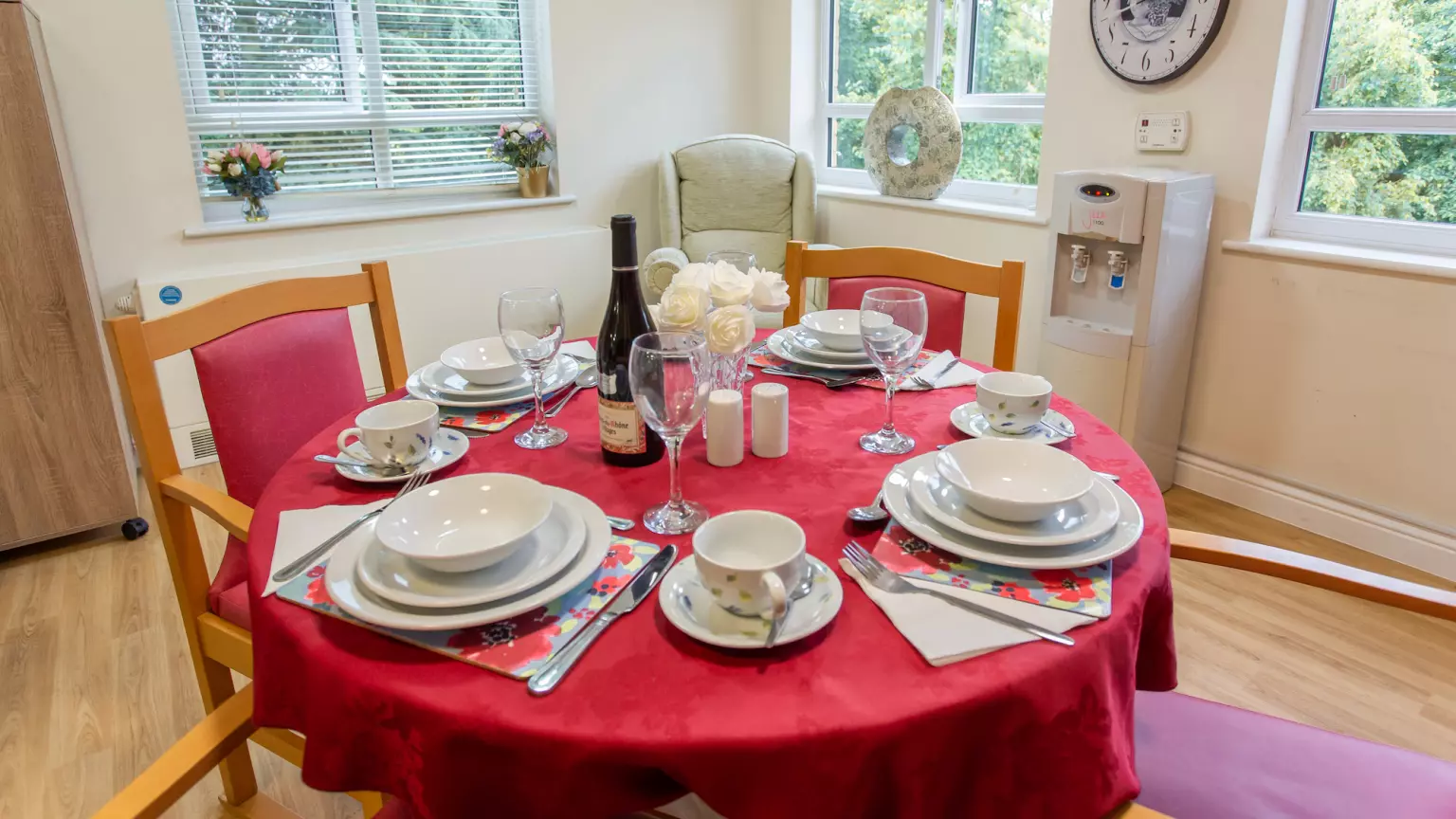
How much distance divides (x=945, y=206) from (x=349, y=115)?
229 cm

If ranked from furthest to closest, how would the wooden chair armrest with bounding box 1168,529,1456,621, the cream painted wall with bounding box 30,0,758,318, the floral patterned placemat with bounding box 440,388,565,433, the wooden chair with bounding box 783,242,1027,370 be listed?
the cream painted wall with bounding box 30,0,758,318 < the wooden chair with bounding box 783,242,1027,370 < the floral patterned placemat with bounding box 440,388,565,433 < the wooden chair armrest with bounding box 1168,529,1456,621

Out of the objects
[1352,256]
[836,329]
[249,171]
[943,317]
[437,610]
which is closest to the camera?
[437,610]

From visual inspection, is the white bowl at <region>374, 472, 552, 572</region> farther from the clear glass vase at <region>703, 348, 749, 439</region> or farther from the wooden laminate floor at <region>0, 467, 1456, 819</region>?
the wooden laminate floor at <region>0, 467, 1456, 819</region>

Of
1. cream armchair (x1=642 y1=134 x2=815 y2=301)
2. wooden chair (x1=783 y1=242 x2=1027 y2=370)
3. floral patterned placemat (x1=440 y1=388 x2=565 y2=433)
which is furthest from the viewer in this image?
cream armchair (x1=642 y1=134 x2=815 y2=301)

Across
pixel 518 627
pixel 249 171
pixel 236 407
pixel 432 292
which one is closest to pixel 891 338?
pixel 518 627

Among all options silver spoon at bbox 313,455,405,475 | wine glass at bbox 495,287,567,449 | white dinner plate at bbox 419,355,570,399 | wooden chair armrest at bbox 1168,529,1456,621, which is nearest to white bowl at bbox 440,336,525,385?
white dinner plate at bbox 419,355,570,399

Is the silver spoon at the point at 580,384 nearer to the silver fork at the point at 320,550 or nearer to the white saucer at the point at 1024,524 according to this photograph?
the silver fork at the point at 320,550

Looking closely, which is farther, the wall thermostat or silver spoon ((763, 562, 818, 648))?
the wall thermostat

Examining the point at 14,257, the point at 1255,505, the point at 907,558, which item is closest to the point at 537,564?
the point at 907,558

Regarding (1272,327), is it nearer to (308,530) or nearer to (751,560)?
(751,560)

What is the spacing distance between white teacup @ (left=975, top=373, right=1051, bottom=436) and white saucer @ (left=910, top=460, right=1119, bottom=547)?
0.66ft

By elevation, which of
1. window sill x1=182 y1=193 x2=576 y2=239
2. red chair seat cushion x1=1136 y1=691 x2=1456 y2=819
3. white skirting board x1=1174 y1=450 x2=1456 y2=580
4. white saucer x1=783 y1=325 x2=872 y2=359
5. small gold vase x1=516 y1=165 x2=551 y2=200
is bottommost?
white skirting board x1=1174 y1=450 x2=1456 y2=580

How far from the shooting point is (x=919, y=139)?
10.8 feet

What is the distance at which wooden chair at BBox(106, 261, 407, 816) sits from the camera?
1.28 m
